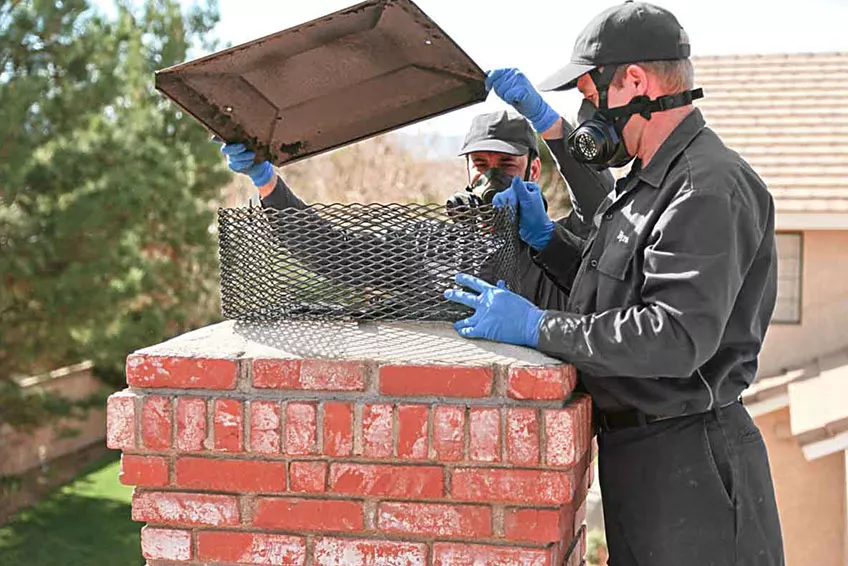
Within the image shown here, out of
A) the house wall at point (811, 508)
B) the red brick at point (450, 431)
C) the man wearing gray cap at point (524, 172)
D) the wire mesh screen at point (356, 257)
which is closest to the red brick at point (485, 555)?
the red brick at point (450, 431)

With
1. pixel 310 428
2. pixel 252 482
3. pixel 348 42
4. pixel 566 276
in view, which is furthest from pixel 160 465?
pixel 566 276

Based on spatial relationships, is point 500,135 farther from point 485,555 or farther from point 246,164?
point 485,555

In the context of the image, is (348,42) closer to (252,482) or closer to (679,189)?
(679,189)

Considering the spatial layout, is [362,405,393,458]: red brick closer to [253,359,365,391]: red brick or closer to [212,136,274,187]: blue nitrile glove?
[253,359,365,391]: red brick

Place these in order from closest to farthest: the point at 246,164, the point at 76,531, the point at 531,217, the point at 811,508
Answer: the point at 246,164, the point at 531,217, the point at 811,508, the point at 76,531

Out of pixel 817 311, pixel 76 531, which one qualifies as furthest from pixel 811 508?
pixel 76 531

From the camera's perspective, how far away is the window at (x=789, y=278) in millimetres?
11780

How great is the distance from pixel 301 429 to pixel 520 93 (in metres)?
1.38

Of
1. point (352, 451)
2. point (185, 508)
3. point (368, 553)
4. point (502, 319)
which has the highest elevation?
point (502, 319)

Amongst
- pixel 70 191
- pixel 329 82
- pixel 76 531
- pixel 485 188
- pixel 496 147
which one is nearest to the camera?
pixel 329 82

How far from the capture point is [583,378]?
2.63m

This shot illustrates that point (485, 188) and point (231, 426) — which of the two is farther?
point (485, 188)

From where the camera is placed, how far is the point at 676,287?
2.36 m

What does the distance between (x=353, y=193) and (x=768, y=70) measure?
1045cm
